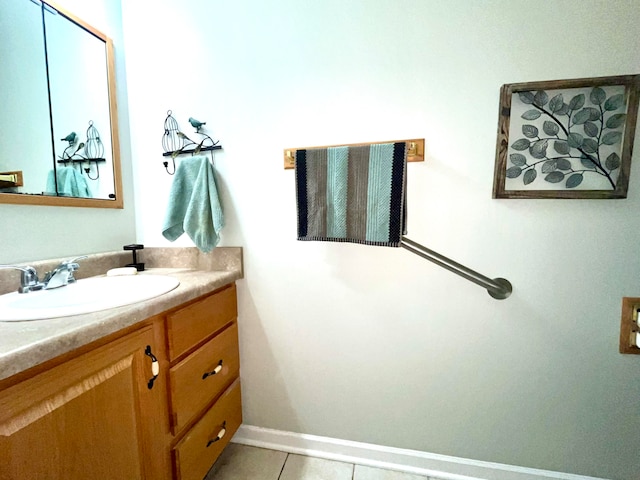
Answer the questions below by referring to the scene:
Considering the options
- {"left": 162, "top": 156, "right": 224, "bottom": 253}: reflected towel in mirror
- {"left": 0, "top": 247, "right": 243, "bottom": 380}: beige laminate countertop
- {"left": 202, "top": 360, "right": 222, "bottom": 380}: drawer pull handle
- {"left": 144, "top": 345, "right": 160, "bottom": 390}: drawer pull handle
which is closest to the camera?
{"left": 0, "top": 247, "right": 243, "bottom": 380}: beige laminate countertop

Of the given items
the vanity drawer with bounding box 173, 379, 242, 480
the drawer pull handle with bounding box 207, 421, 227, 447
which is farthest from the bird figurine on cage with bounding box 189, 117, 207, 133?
the drawer pull handle with bounding box 207, 421, 227, 447

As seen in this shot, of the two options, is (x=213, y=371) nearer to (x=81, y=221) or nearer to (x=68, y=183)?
(x=81, y=221)

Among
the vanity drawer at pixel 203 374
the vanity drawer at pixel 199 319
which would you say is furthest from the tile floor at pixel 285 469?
the vanity drawer at pixel 199 319

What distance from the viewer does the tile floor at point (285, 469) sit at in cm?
111

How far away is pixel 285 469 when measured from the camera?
3.75ft

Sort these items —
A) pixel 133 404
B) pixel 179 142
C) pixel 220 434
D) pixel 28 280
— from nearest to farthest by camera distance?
1. pixel 133 404
2. pixel 28 280
3. pixel 220 434
4. pixel 179 142

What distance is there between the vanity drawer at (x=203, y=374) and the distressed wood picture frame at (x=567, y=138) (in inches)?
48.8

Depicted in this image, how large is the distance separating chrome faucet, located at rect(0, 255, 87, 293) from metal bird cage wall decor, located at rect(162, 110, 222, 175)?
22.7 inches

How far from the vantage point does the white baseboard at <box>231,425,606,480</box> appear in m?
1.05

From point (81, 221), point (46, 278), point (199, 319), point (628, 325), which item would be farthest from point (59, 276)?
point (628, 325)

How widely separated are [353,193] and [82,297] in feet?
3.38

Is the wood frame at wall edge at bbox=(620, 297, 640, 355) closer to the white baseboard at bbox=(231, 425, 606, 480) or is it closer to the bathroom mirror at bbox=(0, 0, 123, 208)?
the white baseboard at bbox=(231, 425, 606, 480)

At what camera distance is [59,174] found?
1020mm

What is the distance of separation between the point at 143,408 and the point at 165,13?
1.59 metres
